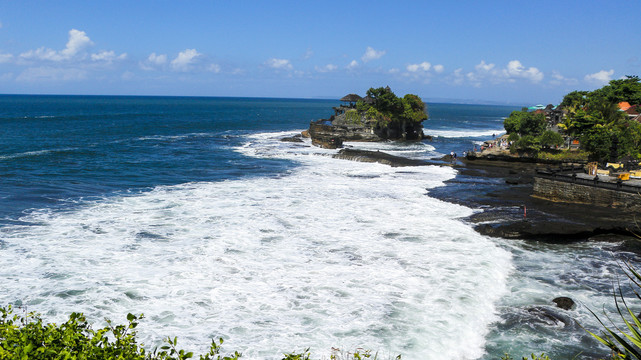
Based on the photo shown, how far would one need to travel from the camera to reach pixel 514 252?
2344 cm

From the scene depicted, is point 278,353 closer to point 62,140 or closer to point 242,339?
point 242,339

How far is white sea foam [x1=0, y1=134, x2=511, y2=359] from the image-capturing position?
15211mm

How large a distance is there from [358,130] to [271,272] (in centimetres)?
6377

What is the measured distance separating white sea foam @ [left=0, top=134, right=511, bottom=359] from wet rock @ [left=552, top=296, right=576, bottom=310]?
224cm

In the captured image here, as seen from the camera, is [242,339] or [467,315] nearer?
[242,339]

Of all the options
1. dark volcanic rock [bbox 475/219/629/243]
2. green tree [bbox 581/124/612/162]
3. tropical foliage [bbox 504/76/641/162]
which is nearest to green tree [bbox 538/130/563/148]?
tropical foliage [bbox 504/76/641/162]

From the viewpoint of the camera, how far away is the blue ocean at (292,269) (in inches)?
595

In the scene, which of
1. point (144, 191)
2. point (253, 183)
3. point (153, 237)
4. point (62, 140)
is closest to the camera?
point (153, 237)

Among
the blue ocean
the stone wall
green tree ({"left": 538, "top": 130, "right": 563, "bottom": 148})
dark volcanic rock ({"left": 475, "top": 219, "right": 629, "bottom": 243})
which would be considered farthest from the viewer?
green tree ({"left": 538, "top": 130, "right": 563, "bottom": 148})

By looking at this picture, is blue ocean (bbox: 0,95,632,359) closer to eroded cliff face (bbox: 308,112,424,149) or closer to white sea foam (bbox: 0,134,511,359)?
white sea foam (bbox: 0,134,511,359)

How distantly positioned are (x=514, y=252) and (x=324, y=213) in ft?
40.2

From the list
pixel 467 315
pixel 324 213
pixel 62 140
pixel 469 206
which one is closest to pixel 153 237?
pixel 324 213

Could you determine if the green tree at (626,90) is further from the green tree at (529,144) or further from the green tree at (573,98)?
the green tree at (529,144)

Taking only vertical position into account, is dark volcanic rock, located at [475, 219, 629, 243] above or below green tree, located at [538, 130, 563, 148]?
below
